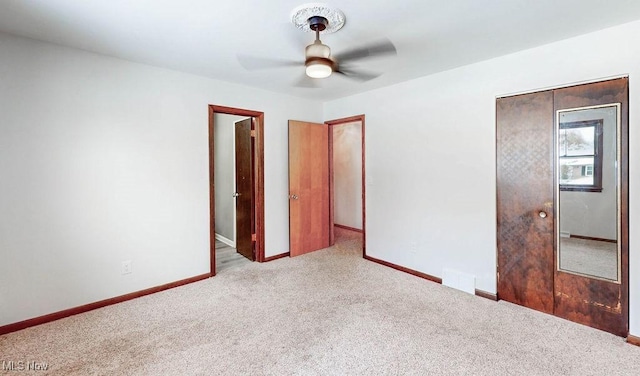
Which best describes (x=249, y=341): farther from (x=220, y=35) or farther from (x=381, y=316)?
(x=220, y=35)

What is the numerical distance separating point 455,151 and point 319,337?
2.29 metres

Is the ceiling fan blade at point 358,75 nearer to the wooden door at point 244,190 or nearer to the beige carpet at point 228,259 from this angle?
the wooden door at point 244,190

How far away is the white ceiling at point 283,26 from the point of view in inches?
73.5

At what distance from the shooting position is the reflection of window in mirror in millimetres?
2299

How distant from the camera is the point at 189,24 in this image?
210cm

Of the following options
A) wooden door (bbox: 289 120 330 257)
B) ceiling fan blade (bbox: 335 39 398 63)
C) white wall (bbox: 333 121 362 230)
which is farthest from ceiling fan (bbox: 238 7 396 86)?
white wall (bbox: 333 121 362 230)

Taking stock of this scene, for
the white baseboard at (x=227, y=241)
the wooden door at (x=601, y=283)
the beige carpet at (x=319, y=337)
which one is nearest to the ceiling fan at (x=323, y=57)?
the wooden door at (x=601, y=283)

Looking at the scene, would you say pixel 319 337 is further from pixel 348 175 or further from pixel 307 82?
pixel 348 175

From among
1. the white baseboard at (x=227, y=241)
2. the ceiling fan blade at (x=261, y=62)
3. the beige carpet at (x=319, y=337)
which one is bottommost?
the beige carpet at (x=319, y=337)

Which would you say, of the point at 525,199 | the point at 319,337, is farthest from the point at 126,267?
the point at 525,199

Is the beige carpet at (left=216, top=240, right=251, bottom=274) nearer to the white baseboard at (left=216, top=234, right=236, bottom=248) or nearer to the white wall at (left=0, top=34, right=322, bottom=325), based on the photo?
the white baseboard at (left=216, top=234, right=236, bottom=248)

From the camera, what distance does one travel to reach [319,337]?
222 centimetres

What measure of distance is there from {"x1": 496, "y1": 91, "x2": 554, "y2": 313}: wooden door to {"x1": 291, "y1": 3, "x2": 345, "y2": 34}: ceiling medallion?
69.8 inches

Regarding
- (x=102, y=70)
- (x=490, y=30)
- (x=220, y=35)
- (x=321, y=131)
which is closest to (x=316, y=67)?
(x=220, y=35)
